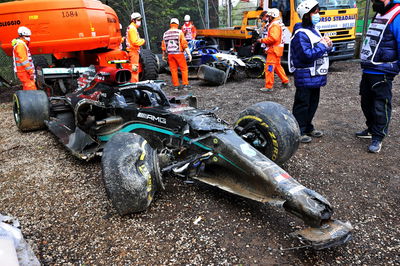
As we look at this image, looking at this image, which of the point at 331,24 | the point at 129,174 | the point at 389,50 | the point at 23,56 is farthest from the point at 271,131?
the point at 331,24

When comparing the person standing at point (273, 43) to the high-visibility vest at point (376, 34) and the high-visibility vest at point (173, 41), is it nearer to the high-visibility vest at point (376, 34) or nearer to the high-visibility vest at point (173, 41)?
the high-visibility vest at point (173, 41)

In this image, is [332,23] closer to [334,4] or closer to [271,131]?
[334,4]

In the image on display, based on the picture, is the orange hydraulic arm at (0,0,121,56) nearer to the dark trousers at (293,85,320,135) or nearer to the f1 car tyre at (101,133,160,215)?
the dark trousers at (293,85,320,135)

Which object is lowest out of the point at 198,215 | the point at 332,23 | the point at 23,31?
the point at 198,215

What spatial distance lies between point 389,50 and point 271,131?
2.01m

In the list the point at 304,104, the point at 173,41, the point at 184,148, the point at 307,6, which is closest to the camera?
the point at 184,148

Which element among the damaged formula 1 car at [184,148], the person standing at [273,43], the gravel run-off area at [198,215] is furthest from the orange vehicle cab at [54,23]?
the person standing at [273,43]

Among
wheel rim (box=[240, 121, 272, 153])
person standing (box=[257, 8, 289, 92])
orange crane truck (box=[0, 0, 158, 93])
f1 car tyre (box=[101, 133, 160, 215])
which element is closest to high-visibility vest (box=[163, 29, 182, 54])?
orange crane truck (box=[0, 0, 158, 93])

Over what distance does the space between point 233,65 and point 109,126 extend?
5.82 meters

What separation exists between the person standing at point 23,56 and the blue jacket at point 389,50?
21.5 feet

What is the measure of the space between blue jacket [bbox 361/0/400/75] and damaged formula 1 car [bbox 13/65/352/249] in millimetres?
1561

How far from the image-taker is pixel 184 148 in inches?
128

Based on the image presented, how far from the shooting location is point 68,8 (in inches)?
275

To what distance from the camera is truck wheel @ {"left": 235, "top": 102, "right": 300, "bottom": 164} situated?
3.39 metres
